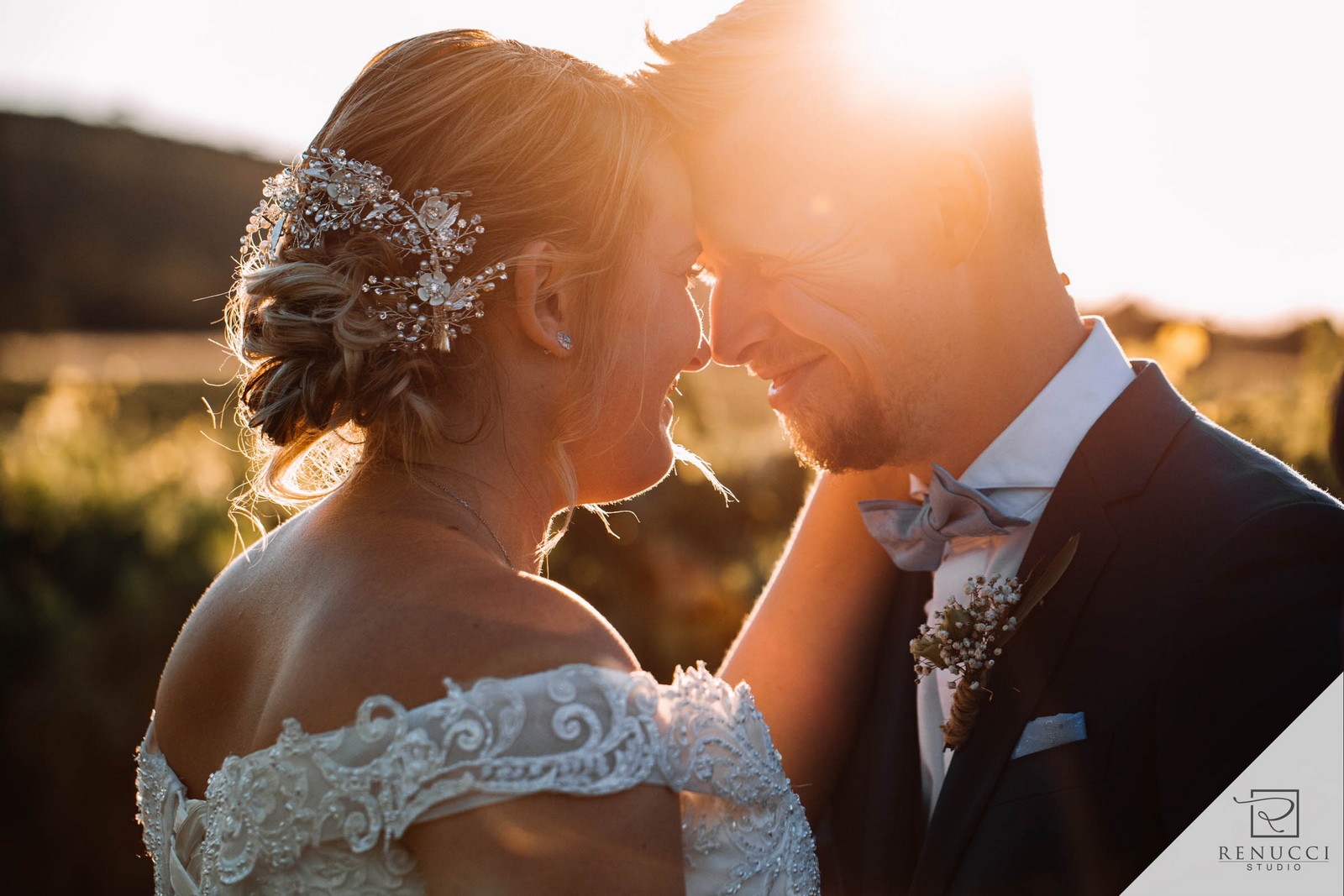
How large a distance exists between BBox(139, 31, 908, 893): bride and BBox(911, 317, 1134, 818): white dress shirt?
90 cm

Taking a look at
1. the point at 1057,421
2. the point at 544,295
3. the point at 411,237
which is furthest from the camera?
the point at 1057,421

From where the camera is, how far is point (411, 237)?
8.44ft

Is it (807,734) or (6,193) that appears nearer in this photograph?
(807,734)

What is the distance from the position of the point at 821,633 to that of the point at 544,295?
1733mm

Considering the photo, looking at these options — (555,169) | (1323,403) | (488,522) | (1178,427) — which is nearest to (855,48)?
(555,169)

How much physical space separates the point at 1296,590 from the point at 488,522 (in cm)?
187

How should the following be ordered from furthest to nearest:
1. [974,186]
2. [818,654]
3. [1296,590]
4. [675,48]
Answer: [818,654], [675,48], [974,186], [1296,590]

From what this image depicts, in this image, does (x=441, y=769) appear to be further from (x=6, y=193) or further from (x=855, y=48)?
(x=6, y=193)

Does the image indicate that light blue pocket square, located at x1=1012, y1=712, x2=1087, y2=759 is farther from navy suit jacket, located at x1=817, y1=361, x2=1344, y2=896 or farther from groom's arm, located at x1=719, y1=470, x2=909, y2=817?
groom's arm, located at x1=719, y1=470, x2=909, y2=817

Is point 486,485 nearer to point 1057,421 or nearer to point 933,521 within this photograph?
point 933,521

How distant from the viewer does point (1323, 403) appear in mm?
5672

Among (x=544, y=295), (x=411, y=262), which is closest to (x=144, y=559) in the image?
(x=411, y=262)

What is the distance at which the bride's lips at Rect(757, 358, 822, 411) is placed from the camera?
139 inches

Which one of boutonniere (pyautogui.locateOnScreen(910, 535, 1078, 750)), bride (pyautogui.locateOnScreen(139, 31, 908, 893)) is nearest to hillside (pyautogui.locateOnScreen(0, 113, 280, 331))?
bride (pyautogui.locateOnScreen(139, 31, 908, 893))
